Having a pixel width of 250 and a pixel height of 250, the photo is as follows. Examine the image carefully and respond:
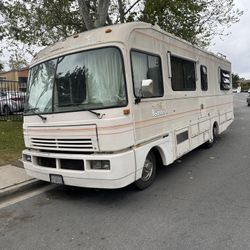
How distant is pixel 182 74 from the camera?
727cm

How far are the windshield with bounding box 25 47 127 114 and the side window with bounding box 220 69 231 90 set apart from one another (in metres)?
7.02

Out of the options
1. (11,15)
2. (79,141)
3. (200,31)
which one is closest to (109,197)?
(79,141)

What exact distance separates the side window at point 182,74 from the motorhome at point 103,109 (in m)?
0.21


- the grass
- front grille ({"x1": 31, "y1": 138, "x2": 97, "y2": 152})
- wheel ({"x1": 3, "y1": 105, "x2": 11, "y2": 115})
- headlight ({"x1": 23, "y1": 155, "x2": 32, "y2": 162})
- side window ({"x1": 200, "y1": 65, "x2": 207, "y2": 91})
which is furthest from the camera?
wheel ({"x1": 3, "y1": 105, "x2": 11, "y2": 115})

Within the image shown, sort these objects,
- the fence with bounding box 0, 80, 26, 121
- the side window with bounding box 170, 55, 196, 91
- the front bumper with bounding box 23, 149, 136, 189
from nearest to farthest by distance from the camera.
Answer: the front bumper with bounding box 23, 149, 136, 189, the side window with bounding box 170, 55, 196, 91, the fence with bounding box 0, 80, 26, 121

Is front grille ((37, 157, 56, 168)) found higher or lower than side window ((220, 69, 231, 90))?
lower

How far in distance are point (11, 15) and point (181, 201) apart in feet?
40.7

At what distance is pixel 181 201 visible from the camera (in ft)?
16.8

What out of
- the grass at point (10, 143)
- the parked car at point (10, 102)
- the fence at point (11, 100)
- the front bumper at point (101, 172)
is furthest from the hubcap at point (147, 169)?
the parked car at point (10, 102)

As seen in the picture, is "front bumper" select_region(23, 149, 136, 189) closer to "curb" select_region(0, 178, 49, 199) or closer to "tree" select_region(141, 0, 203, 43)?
"curb" select_region(0, 178, 49, 199)

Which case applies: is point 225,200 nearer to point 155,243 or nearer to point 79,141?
point 155,243

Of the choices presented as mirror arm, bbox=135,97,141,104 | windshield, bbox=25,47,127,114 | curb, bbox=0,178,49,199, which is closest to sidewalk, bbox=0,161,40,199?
curb, bbox=0,178,49,199

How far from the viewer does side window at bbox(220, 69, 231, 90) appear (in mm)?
11191

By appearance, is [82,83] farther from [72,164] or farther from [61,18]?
[61,18]
